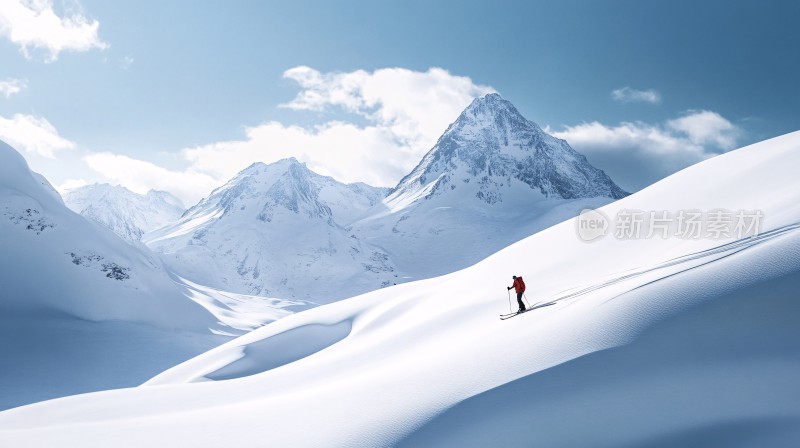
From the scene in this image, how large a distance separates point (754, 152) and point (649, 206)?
4.04 m

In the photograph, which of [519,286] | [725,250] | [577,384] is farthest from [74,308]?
[725,250]

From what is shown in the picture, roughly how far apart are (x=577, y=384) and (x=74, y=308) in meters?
54.9

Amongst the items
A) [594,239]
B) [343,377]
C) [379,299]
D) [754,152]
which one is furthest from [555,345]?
[379,299]

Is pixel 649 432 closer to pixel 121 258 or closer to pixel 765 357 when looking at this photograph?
pixel 765 357

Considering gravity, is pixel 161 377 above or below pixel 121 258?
below

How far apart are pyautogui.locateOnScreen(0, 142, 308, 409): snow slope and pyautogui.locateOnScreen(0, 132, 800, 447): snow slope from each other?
26.0 meters

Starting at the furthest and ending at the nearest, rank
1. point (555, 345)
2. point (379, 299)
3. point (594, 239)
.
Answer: point (379, 299)
point (594, 239)
point (555, 345)

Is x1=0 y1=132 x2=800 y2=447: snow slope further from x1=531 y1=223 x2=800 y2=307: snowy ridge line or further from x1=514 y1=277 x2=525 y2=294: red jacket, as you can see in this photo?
x1=514 y1=277 x2=525 y2=294: red jacket

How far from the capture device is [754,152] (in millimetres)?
16547

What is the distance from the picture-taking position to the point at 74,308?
47688mm

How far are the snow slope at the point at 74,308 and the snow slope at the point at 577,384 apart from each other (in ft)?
85.5

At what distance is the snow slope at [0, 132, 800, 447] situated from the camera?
602cm
